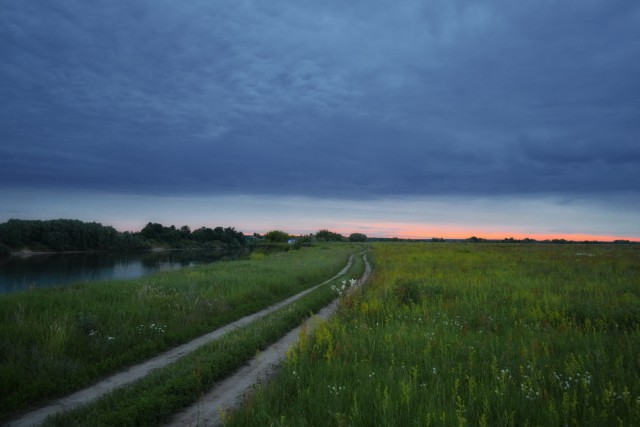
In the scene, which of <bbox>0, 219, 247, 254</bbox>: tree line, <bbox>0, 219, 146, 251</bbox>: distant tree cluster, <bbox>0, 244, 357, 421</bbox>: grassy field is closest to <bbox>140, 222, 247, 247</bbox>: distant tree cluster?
<bbox>0, 219, 247, 254</bbox>: tree line

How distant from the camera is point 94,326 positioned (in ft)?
30.5

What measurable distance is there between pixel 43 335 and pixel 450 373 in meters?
9.36

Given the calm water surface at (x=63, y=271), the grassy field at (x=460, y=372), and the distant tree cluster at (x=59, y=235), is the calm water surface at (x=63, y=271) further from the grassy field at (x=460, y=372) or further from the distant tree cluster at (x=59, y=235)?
the distant tree cluster at (x=59, y=235)

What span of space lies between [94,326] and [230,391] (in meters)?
5.49

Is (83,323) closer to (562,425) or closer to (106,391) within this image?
(106,391)

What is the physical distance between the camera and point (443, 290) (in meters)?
14.6

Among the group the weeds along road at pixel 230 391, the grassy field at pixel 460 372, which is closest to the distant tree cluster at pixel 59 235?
the weeds along road at pixel 230 391

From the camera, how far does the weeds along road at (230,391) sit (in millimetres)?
5184

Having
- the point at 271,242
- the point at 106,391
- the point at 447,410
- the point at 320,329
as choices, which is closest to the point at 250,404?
the point at 447,410

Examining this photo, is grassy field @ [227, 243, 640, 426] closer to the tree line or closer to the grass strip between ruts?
the grass strip between ruts

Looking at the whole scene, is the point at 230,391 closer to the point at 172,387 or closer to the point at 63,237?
the point at 172,387

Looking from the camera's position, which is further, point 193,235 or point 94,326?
point 193,235

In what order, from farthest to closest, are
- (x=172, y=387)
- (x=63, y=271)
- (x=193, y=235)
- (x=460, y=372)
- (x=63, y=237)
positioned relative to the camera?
(x=193, y=235)
(x=63, y=237)
(x=63, y=271)
(x=172, y=387)
(x=460, y=372)

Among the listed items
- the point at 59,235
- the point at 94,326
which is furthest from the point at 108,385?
the point at 59,235
